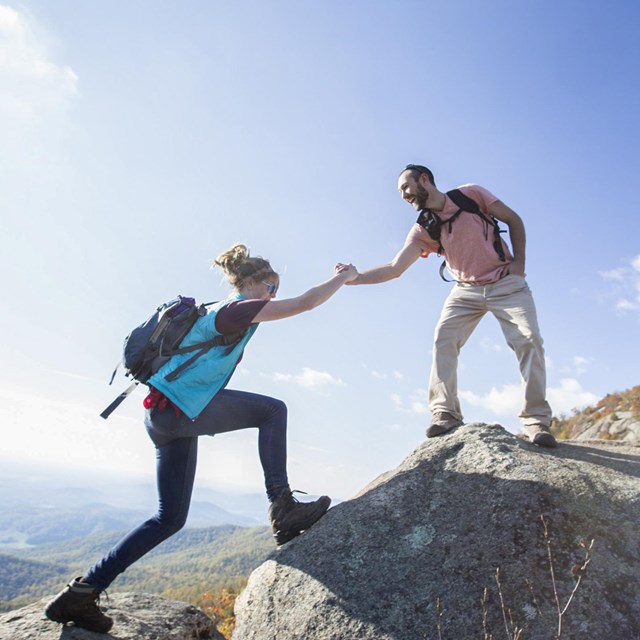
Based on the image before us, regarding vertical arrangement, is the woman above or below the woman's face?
below

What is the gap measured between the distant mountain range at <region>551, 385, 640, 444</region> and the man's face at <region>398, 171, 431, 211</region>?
42.9ft

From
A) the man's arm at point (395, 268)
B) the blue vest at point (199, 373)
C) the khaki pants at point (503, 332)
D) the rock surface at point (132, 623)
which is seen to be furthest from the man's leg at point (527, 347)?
the rock surface at point (132, 623)

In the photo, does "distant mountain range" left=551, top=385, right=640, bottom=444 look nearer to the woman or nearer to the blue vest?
the woman

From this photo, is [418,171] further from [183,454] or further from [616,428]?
[616,428]

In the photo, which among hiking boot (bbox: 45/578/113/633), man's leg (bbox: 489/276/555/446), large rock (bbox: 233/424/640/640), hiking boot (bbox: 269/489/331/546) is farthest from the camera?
man's leg (bbox: 489/276/555/446)

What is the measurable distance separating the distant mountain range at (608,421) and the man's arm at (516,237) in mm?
12443

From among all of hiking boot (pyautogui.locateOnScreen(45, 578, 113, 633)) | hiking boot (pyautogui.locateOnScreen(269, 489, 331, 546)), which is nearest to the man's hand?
hiking boot (pyautogui.locateOnScreen(269, 489, 331, 546))

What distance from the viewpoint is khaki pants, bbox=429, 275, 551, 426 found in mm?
5387

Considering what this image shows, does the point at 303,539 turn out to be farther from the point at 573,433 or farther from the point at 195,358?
the point at 573,433

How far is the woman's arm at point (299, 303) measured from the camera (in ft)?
14.3

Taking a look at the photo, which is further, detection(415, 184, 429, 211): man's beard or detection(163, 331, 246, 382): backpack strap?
detection(415, 184, 429, 211): man's beard

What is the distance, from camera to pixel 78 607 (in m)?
3.95

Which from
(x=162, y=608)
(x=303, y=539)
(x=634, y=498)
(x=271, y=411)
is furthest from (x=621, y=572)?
(x=162, y=608)

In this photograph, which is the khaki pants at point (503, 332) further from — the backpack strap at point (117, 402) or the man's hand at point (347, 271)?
the backpack strap at point (117, 402)
